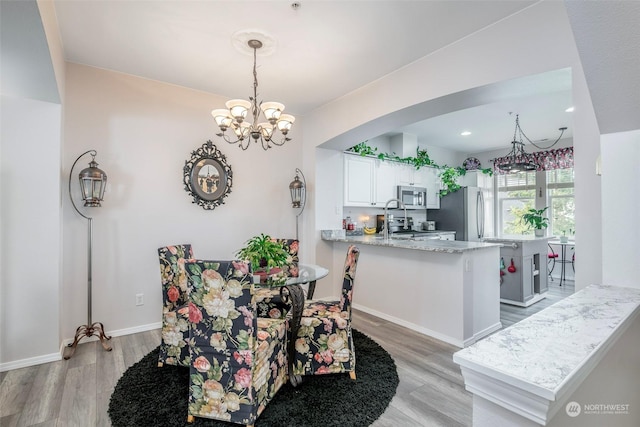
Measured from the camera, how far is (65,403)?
2.11 meters

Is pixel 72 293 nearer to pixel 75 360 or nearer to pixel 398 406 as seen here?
pixel 75 360

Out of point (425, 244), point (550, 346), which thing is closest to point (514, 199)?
point (425, 244)

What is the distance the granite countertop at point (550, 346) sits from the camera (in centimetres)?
66

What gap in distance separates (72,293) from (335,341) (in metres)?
2.66

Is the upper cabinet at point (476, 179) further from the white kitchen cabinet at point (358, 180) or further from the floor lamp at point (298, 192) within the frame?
the floor lamp at point (298, 192)

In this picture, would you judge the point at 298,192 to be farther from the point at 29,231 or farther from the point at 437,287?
the point at 29,231

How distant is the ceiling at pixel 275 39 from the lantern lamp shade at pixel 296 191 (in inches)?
46.1

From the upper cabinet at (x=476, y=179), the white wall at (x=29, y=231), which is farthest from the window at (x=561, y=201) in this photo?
the white wall at (x=29, y=231)

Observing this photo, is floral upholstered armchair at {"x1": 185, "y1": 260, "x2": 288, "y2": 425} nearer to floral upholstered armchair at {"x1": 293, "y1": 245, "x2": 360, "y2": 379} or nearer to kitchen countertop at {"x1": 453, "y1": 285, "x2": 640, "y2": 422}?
floral upholstered armchair at {"x1": 293, "y1": 245, "x2": 360, "y2": 379}

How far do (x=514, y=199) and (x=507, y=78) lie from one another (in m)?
5.31

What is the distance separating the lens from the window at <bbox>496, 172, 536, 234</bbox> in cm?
656

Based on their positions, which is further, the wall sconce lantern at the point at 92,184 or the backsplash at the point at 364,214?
the backsplash at the point at 364,214

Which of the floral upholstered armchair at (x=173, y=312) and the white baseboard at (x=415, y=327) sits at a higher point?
the floral upholstered armchair at (x=173, y=312)

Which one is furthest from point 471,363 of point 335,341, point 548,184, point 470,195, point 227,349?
point 548,184
